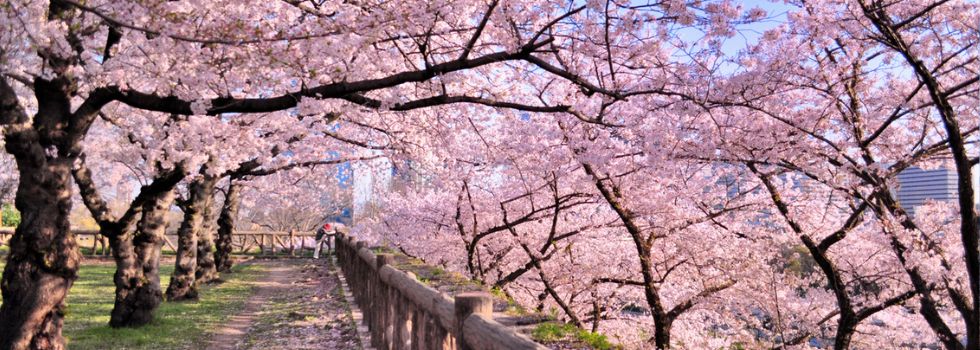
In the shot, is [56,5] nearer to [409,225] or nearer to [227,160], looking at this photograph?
[227,160]

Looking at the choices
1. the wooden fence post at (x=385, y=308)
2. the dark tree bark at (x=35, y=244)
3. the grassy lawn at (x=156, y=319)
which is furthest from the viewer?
the grassy lawn at (x=156, y=319)

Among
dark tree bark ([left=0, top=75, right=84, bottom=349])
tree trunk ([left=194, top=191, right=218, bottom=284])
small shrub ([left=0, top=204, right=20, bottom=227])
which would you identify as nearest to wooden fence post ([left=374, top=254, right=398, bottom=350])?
dark tree bark ([left=0, top=75, right=84, bottom=349])

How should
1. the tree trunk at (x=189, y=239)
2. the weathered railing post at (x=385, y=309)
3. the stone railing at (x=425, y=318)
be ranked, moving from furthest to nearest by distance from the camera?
the tree trunk at (x=189, y=239) → the weathered railing post at (x=385, y=309) → the stone railing at (x=425, y=318)

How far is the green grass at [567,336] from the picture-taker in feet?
13.7

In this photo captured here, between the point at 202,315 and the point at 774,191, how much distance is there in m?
10.1

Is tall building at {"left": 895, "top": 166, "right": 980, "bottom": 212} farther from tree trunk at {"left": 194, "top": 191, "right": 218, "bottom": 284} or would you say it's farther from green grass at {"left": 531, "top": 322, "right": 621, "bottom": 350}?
tree trunk at {"left": 194, "top": 191, "right": 218, "bottom": 284}

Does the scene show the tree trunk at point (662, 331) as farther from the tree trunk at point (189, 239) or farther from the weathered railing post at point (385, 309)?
the tree trunk at point (189, 239)

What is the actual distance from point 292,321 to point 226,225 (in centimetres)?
1118

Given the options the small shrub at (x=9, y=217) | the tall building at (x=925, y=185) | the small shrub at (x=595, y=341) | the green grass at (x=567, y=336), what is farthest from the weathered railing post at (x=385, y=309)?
the small shrub at (x=9, y=217)

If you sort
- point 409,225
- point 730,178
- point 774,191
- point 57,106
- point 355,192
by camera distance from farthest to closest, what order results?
point 355,192 < point 409,225 < point 730,178 < point 774,191 < point 57,106

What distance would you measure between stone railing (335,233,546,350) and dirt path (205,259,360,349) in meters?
0.84

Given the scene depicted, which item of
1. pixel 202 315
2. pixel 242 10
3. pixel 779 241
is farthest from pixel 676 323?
pixel 242 10

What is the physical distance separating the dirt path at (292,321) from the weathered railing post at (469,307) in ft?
18.2

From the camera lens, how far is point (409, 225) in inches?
772
